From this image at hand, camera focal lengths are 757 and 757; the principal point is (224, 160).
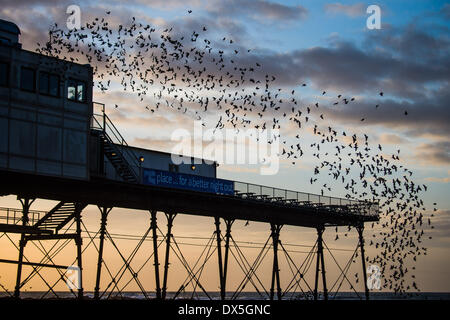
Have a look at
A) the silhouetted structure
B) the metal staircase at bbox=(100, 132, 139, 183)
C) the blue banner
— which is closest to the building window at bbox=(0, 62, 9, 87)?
the silhouetted structure

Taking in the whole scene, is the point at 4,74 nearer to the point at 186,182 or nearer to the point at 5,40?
the point at 5,40

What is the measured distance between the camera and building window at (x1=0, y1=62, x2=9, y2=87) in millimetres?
41316

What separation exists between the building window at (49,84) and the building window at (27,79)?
0.51 metres

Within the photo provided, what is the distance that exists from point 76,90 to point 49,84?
1956 mm

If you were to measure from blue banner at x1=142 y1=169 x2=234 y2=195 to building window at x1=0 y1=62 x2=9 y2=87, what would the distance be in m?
11.9

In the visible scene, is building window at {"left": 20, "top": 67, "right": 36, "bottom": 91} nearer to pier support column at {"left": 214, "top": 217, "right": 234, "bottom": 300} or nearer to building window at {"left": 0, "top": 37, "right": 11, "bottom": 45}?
building window at {"left": 0, "top": 37, "right": 11, "bottom": 45}

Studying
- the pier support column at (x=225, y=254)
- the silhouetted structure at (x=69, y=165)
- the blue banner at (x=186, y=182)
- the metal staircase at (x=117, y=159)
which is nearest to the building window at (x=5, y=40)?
the silhouetted structure at (x=69, y=165)

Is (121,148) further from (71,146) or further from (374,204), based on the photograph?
(374,204)

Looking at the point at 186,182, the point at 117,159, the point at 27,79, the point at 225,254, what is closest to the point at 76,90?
the point at 27,79

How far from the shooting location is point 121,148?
2045 inches

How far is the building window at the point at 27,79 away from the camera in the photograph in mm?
42312
